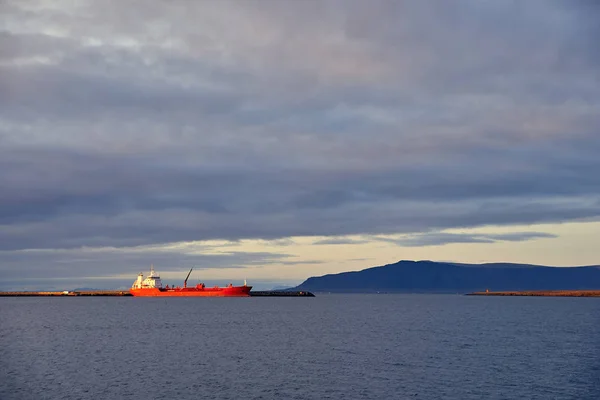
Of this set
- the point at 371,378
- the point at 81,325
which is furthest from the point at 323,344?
the point at 81,325

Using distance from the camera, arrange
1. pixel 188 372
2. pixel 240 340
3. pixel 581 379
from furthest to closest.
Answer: pixel 240 340 < pixel 188 372 < pixel 581 379

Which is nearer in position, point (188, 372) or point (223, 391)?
point (223, 391)

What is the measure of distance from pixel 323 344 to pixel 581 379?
123 feet

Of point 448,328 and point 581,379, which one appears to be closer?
point 581,379

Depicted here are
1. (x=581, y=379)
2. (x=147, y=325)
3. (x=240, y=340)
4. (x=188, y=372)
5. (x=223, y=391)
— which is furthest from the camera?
(x=147, y=325)

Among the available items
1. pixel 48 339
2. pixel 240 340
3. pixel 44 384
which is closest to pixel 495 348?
pixel 240 340

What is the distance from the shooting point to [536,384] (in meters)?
54.2

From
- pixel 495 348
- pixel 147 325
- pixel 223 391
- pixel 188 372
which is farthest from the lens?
pixel 147 325

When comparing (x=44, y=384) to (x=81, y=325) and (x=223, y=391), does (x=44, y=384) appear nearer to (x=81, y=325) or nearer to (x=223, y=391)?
(x=223, y=391)

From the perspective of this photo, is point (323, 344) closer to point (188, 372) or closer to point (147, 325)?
point (188, 372)

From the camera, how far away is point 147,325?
123688 millimetres

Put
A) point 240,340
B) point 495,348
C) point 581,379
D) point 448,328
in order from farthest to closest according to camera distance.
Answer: point 448,328 < point 240,340 < point 495,348 < point 581,379

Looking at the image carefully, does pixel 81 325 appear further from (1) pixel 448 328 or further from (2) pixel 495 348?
(2) pixel 495 348

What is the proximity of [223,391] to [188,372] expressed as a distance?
10772 mm
